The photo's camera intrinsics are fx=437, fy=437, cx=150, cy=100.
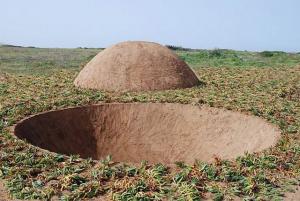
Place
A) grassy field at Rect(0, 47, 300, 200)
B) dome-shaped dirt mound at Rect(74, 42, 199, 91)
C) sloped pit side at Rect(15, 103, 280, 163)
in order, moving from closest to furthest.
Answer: grassy field at Rect(0, 47, 300, 200), sloped pit side at Rect(15, 103, 280, 163), dome-shaped dirt mound at Rect(74, 42, 199, 91)

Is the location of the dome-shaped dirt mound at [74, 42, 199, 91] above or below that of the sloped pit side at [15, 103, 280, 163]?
above

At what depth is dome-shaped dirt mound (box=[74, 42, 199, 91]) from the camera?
18.2 metres

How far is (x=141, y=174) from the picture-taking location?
817 cm

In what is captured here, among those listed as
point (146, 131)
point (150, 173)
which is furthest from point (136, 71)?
point (150, 173)

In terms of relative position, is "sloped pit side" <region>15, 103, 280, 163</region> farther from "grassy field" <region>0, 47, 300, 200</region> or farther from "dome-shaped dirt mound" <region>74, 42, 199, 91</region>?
"dome-shaped dirt mound" <region>74, 42, 199, 91</region>

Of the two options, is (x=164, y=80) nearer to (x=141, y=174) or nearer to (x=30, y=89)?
(x=30, y=89)

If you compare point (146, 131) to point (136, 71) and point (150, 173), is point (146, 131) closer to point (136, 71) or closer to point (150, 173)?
point (136, 71)

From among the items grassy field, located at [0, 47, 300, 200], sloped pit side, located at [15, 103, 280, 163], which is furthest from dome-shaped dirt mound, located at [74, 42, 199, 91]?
grassy field, located at [0, 47, 300, 200]

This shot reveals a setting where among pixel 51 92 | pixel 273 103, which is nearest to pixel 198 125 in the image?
pixel 273 103

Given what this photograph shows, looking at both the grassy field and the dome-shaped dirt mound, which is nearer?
the grassy field

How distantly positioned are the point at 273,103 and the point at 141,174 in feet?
27.4

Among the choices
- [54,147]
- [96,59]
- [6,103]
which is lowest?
[54,147]

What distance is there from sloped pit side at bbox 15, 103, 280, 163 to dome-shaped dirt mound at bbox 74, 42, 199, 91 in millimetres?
3268

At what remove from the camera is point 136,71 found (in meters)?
18.7
